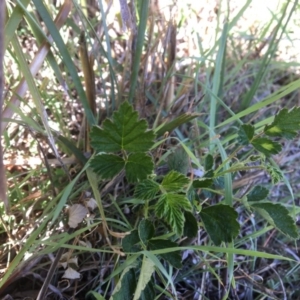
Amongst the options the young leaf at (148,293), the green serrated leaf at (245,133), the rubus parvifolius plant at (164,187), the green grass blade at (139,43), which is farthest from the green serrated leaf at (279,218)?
the green grass blade at (139,43)

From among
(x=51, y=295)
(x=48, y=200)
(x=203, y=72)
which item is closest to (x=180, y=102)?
(x=203, y=72)

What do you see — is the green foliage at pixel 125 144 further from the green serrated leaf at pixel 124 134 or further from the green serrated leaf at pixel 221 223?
the green serrated leaf at pixel 221 223

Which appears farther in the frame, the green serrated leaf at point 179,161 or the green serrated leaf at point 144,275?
the green serrated leaf at point 179,161

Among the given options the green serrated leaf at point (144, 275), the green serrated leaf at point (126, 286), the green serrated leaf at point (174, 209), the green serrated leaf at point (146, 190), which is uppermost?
the green serrated leaf at point (146, 190)

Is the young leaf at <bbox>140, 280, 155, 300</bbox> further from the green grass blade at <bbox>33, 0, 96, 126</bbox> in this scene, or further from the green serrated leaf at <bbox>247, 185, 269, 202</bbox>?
the green grass blade at <bbox>33, 0, 96, 126</bbox>

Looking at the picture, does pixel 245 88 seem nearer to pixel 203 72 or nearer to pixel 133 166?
pixel 203 72

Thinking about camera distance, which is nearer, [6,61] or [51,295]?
[51,295]

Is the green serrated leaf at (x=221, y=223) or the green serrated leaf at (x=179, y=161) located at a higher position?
the green serrated leaf at (x=179, y=161)
